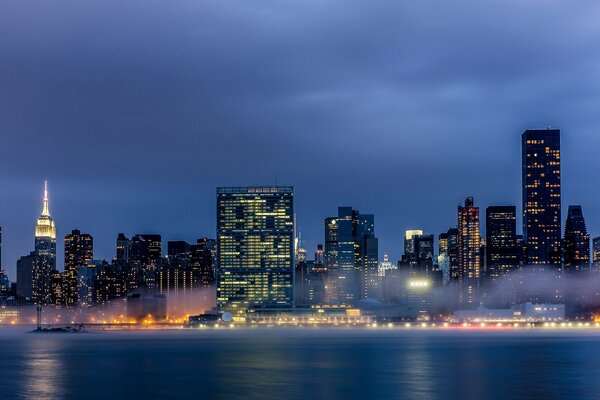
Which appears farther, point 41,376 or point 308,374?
point 41,376

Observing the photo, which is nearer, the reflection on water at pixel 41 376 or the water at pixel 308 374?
the water at pixel 308 374

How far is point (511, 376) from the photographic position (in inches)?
5015

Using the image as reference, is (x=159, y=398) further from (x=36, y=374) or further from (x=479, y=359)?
(x=479, y=359)

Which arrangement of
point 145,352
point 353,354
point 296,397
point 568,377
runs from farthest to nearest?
1. point 145,352
2. point 353,354
3. point 568,377
4. point 296,397

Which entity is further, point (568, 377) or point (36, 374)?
point (36, 374)

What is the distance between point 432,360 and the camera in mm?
160625

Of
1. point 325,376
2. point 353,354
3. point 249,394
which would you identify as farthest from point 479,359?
point 249,394

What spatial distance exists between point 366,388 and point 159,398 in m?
23.9

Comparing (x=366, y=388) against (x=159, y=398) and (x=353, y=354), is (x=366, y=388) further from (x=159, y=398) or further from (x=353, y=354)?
(x=353, y=354)

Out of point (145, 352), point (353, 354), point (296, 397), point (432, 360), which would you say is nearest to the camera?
point (296, 397)

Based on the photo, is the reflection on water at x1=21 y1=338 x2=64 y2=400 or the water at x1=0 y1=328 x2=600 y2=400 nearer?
the water at x1=0 y1=328 x2=600 y2=400

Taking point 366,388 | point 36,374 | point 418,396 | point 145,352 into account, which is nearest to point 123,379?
point 36,374

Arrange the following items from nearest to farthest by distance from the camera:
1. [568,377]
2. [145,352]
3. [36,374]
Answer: [568,377], [36,374], [145,352]

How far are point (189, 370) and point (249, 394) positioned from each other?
123 ft
